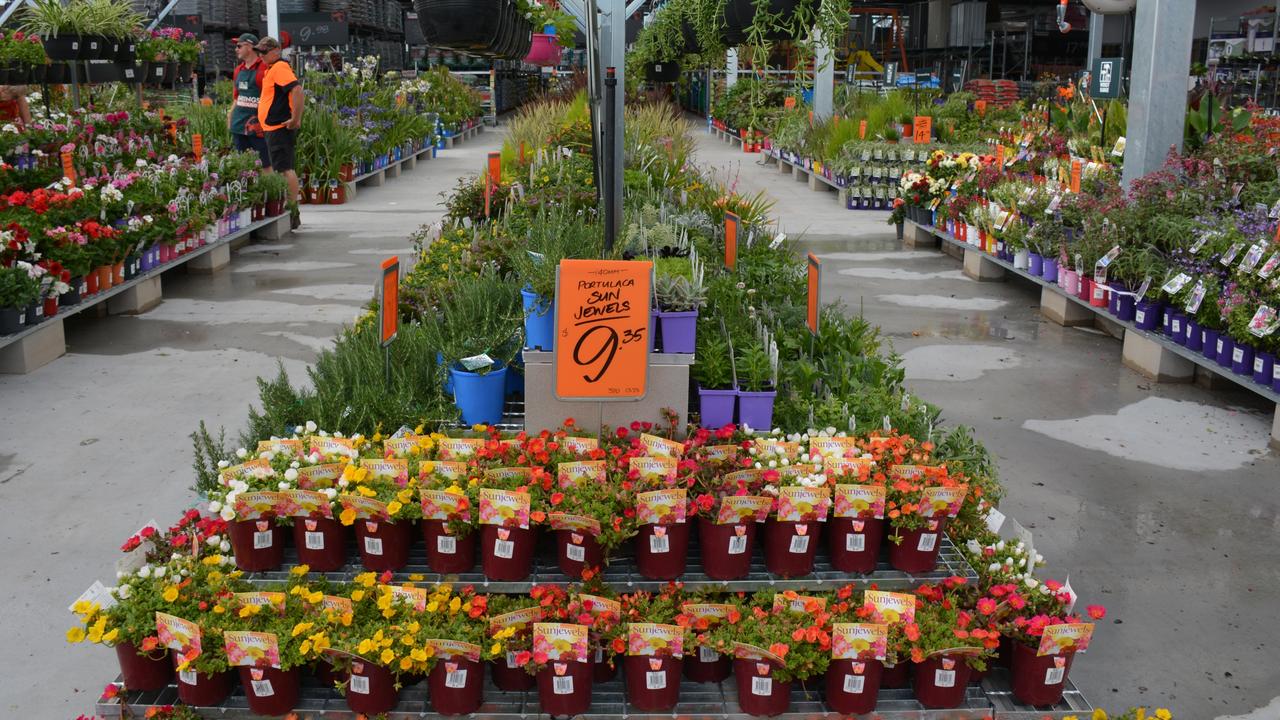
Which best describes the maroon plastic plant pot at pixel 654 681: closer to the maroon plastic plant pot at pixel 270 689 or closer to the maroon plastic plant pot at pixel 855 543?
the maroon plastic plant pot at pixel 855 543

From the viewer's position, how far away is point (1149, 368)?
538cm

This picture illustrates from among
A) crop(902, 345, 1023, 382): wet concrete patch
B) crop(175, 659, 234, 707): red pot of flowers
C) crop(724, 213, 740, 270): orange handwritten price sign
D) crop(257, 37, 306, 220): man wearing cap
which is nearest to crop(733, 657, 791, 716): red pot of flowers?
crop(175, 659, 234, 707): red pot of flowers

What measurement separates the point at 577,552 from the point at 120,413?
3.01 meters

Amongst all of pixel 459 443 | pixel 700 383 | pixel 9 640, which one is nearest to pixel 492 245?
pixel 700 383

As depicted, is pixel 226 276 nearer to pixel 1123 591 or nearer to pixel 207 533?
pixel 207 533

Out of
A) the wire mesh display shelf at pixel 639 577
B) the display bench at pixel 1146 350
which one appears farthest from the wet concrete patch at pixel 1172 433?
the wire mesh display shelf at pixel 639 577

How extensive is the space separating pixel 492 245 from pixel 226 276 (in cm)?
401

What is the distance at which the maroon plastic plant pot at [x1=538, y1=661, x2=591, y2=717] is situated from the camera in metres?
2.30

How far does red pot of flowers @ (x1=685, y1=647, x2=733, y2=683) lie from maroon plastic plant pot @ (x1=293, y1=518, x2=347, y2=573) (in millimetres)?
872

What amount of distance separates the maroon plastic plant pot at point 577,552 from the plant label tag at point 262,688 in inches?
27.2

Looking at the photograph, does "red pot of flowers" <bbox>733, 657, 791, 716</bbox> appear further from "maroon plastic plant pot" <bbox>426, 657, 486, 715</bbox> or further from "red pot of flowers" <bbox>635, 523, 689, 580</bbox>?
"maroon plastic plant pot" <bbox>426, 657, 486, 715</bbox>

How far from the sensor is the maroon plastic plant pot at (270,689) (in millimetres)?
2297

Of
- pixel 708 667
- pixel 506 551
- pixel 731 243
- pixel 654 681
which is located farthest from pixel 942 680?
pixel 731 243

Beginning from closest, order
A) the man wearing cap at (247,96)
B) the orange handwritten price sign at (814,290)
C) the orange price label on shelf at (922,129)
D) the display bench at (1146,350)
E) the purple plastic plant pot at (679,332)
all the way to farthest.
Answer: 1. the purple plastic plant pot at (679,332)
2. the orange handwritten price sign at (814,290)
3. the display bench at (1146,350)
4. the man wearing cap at (247,96)
5. the orange price label on shelf at (922,129)
